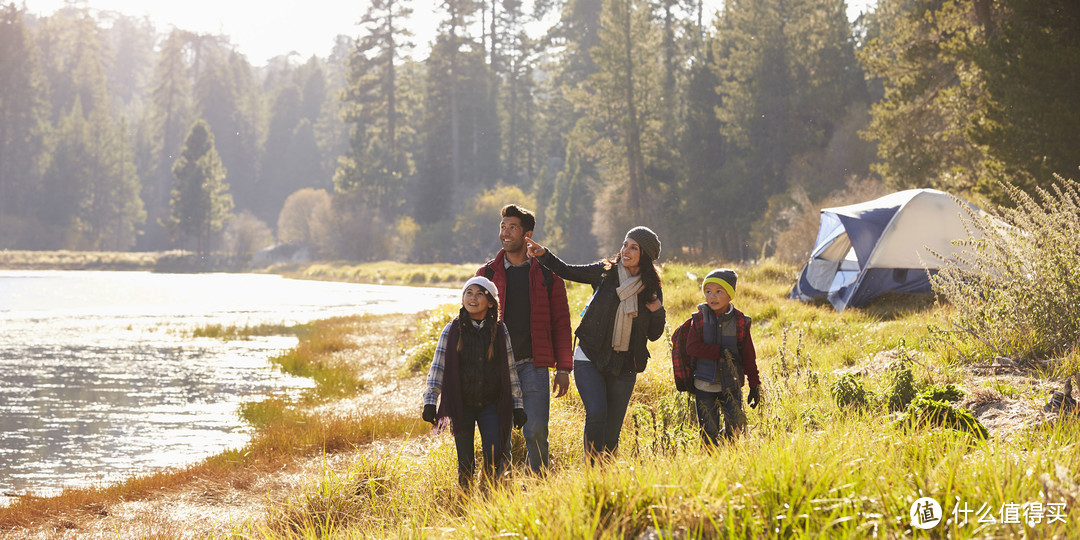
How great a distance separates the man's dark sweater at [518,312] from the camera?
5.31m

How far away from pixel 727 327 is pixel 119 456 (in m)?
8.06

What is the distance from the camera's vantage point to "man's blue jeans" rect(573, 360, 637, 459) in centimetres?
520

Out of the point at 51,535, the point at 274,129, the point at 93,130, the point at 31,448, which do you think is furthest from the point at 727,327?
the point at 274,129

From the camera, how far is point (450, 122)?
71812 mm

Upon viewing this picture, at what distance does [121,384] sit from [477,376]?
12451 millimetres

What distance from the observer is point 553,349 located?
210 inches

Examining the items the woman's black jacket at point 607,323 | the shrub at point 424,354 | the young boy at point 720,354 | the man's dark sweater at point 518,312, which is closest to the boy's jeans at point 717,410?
the young boy at point 720,354

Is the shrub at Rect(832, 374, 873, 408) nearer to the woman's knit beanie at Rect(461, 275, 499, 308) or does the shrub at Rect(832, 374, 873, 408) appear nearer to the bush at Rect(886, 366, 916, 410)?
the bush at Rect(886, 366, 916, 410)

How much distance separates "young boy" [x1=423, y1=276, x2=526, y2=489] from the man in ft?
0.48

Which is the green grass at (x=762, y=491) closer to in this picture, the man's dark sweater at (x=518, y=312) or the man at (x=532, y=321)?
the man at (x=532, y=321)

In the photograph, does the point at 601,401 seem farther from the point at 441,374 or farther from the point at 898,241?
the point at 898,241

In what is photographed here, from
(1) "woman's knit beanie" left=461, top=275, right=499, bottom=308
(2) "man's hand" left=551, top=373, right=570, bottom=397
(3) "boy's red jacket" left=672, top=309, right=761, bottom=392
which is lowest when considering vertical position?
(2) "man's hand" left=551, top=373, right=570, bottom=397

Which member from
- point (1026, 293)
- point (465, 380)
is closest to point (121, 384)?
point (465, 380)

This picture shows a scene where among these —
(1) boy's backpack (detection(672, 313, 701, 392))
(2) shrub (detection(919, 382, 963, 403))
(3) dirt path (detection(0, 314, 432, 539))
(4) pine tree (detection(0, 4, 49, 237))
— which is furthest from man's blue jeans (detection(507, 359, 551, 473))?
(4) pine tree (detection(0, 4, 49, 237))
